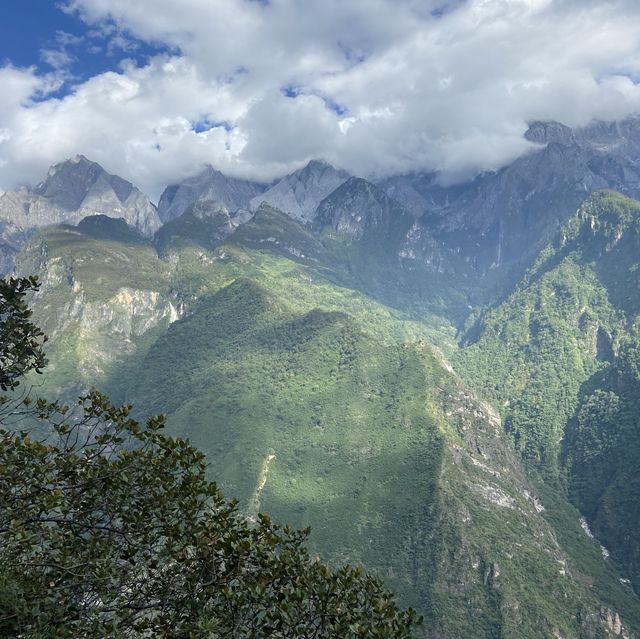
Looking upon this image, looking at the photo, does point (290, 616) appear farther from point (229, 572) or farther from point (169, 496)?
point (169, 496)

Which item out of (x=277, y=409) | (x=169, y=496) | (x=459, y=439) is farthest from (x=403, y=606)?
(x=169, y=496)

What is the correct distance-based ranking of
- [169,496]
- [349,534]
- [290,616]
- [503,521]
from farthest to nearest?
[503,521], [349,534], [169,496], [290,616]

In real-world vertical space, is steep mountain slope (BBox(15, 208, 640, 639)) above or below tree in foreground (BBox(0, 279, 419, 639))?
above

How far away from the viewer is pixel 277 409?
19000 cm

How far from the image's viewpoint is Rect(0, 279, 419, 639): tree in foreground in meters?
11.4

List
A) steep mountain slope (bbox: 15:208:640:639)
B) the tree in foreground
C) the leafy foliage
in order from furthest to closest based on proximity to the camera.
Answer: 1. steep mountain slope (bbox: 15:208:640:639)
2. the leafy foliage
3. the tree in foreground

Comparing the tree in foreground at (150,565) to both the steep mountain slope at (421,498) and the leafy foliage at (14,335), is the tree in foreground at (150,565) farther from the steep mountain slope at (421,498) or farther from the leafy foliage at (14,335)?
the steep mountain slope at (421,498)

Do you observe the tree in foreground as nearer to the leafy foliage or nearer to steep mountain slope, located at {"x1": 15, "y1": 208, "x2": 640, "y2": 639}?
the leafy foliage

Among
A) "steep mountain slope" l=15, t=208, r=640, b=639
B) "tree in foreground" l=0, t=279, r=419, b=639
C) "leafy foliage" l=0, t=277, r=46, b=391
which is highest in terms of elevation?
"steep mountain slope" l=15, t=208, r=640, b=639

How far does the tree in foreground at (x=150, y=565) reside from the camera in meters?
11.4

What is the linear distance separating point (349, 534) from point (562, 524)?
75.5 m

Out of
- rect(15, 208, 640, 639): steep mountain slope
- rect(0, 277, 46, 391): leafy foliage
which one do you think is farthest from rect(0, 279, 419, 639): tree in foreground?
rect(15, 208, 640, 639): steep mountain slope

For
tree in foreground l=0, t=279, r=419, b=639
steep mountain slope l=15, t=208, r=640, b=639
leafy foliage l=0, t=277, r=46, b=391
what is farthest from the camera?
steep mountain slope l=15, t=208, r=640, b=639

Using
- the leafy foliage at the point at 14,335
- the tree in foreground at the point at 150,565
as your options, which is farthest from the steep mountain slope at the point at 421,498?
the leafy foliage at the point at 14,335
